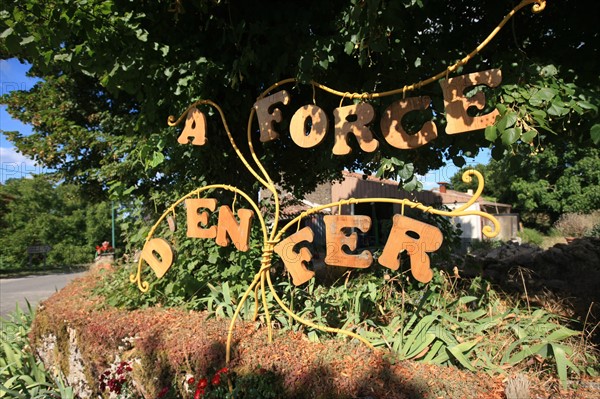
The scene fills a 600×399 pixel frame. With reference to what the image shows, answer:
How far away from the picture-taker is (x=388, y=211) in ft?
60.0

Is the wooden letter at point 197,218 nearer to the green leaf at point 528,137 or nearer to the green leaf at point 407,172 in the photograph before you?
the green leaf at point 407,172

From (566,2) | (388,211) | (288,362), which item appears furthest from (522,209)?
(288,362)

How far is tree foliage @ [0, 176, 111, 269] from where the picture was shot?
22.3m

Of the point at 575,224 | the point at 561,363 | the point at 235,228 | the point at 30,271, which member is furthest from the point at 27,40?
the point at 575,224

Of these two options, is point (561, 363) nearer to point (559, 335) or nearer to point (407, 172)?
point (559, 335)

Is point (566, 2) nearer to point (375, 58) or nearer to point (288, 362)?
point (375, 58)

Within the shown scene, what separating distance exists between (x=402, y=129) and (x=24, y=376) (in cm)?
420

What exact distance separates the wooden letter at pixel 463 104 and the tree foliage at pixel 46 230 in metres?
23.1

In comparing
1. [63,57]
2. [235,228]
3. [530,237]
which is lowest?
[530,237]

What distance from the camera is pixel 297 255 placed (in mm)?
2711

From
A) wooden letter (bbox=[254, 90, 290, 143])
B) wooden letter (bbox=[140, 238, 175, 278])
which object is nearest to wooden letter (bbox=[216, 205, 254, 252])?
wooden letter (bbox=[140, 238, 175, 278])

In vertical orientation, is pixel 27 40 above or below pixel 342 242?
above

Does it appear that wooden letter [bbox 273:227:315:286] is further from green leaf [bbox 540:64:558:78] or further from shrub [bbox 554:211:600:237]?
shrub [bbox 554:211:600:237]

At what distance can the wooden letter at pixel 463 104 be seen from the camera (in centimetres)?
215
